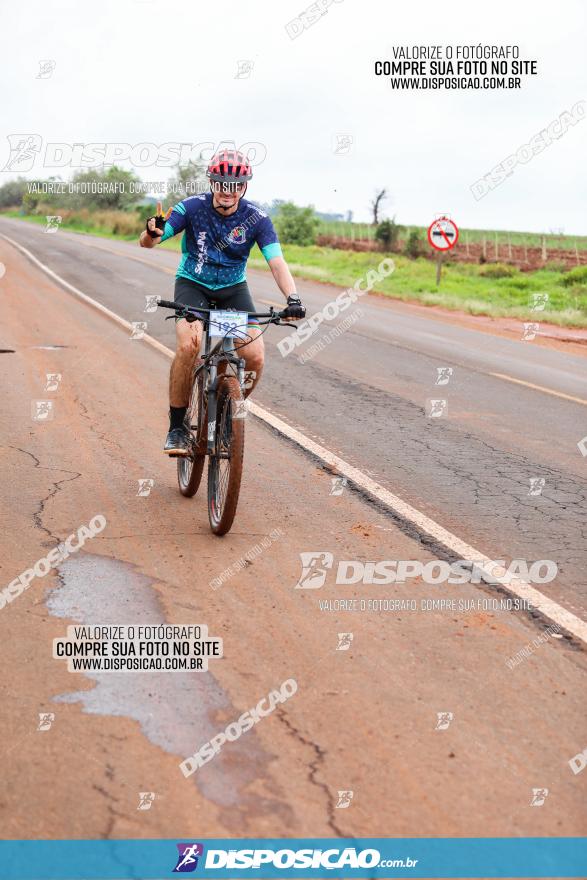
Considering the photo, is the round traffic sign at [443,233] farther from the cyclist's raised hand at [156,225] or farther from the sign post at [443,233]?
the cyclist's raised hand at [156,225]

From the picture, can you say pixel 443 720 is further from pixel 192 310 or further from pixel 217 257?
pixel 217 257

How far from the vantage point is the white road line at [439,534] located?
4.84m

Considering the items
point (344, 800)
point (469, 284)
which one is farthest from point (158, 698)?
point (469, 284)

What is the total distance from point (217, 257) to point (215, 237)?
133mm

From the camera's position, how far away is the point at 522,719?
12.4 ft

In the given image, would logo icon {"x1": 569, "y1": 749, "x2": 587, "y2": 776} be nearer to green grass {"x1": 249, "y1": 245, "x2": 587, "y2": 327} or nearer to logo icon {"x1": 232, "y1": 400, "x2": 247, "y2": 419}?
logo icon {"x1": 232, "y1": 400, "x2": 247, "y2": 419}

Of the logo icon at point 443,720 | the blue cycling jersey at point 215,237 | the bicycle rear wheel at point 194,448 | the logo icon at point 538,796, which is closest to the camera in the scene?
the logo icon at point 538,796

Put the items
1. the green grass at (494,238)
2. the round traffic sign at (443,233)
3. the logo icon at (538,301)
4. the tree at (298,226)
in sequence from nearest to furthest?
1. the round traffic sign at (443,233)
2. the logo icon at (538,301)
3. the green grass at (494,238)
4. the tree at (298,226)

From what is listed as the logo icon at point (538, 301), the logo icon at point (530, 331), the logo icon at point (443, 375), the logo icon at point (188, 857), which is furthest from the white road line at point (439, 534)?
the logo icon at point (538, 301)

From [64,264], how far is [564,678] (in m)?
27.5

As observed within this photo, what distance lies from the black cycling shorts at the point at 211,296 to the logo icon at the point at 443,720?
3.28 meters

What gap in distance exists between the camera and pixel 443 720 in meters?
3.73

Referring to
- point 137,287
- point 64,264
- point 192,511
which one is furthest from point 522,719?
point 64,264

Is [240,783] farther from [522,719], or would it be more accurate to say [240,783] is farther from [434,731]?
[522,719]
